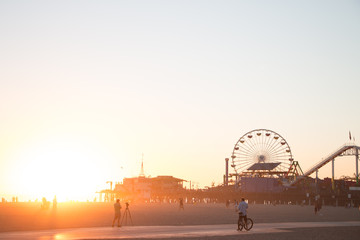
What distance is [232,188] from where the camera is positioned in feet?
420

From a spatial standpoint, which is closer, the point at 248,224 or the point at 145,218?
the point at 248,224

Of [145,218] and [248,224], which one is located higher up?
[248,224]

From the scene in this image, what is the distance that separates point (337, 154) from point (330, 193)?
323 inches

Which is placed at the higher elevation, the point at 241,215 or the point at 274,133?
the point at 274,133

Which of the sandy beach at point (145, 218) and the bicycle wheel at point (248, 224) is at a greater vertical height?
the bicycle wheel at point (248, 224)

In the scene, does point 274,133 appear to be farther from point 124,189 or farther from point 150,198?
point 124,189

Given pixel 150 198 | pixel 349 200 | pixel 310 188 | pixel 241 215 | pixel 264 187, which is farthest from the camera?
pixel 150 198

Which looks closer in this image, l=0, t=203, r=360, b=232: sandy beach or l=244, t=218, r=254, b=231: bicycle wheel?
l=244, t=218, r=254, b=231: bicycle wheel

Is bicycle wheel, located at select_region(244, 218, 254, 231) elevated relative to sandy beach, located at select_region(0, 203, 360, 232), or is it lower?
elevated

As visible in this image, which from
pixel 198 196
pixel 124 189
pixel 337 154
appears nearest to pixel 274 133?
pixel 337 154

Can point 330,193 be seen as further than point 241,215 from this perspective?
Yes

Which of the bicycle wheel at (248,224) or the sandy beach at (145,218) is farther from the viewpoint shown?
the sandy beach at (145,218)

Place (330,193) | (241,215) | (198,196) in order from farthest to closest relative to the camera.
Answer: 1. (198,196)
2. (330,193)
3. (241,215)

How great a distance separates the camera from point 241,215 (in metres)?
25.2
